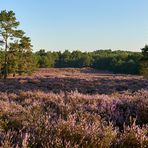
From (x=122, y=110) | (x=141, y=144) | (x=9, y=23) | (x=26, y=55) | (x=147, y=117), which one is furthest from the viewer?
(x=26, y=55)

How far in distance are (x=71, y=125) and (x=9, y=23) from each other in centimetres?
5045

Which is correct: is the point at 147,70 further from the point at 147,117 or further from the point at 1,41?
the point at 147,117

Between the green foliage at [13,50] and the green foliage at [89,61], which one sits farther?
the green foliage at [89,61]

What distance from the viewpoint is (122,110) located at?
7.40m

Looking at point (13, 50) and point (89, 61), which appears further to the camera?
point (89, 61)

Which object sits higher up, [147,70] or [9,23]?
[9,23]

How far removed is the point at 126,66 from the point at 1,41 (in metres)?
76.4

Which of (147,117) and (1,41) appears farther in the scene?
(1,41)

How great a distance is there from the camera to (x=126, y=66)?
125m

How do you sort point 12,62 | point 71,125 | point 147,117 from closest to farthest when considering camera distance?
point 71,125
point 147,117
point 12,62

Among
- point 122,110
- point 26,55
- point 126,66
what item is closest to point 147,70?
point 26,55

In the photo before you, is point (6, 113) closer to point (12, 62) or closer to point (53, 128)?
point (53, 128)

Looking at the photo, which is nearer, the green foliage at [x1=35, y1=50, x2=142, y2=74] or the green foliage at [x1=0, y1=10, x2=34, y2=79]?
the green foliage at [x1=0, y1=10, x2=34, y2=79]

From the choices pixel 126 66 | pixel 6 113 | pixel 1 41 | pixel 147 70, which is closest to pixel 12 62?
pixel 1 41
